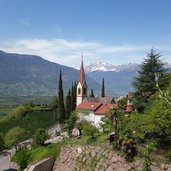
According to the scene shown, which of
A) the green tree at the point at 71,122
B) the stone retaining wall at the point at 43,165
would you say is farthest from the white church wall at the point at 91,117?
the stone retaining wall at the point at 43,165

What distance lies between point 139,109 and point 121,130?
20.0ft

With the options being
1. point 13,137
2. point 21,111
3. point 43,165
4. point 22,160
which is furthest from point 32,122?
point 43,165

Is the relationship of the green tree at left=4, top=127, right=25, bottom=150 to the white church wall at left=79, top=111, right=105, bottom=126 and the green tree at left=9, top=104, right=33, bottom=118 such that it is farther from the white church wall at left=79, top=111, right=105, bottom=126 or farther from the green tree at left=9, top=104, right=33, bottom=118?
the green tree at left=9, top=104, right=33, bottom=118

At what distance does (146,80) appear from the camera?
42781mm

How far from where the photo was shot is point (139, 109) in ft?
144

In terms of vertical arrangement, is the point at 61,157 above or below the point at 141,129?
below

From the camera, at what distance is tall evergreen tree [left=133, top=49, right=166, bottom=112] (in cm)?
4266

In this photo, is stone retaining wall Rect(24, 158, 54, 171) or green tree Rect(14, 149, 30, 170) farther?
green tree Rect(14, 149, 30, 170)

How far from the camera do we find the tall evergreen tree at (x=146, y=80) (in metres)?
42.7

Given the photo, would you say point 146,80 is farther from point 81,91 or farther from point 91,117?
point 81,91

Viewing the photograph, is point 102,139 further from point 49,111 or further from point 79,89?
point 49,111

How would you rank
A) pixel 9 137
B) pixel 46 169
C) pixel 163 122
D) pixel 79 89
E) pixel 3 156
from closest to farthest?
pixel 163 122, pixel 46 169, pixel 3 156, pixel 9 137, pixel 79 89

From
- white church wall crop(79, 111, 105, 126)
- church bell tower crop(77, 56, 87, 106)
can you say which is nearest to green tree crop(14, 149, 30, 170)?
white church wall crop(79, 111, 105, 126)

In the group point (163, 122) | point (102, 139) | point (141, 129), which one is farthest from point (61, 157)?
point (163, 122)
